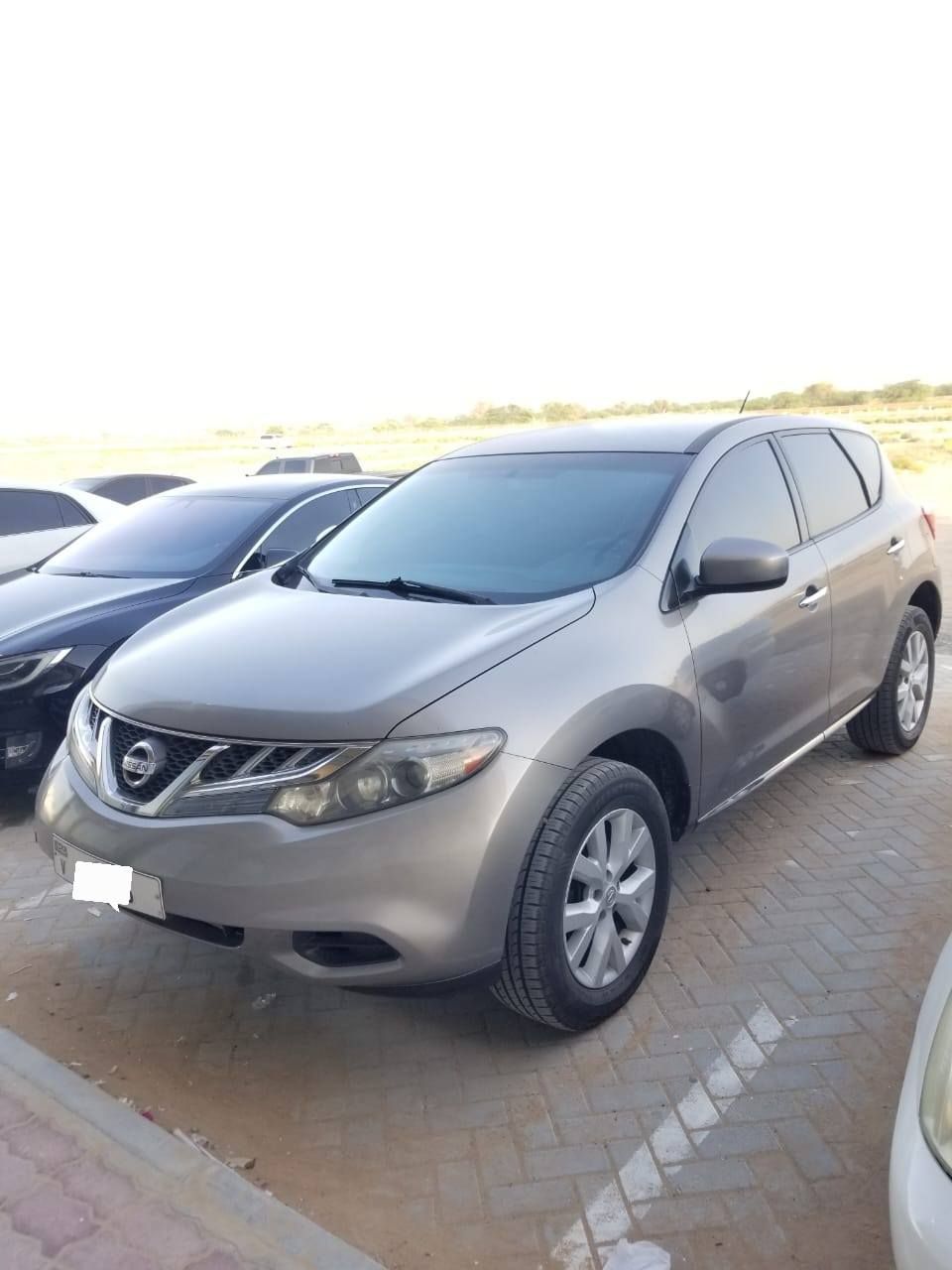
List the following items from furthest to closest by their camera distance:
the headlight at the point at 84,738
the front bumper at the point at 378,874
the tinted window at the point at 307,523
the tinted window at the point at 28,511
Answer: the tinted window at the point at 28,511
the tinted window at the point at 307,523
the headlight at the point at 84,738
the front bumper at the point at 378,874

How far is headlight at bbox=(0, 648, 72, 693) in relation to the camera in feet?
14.8

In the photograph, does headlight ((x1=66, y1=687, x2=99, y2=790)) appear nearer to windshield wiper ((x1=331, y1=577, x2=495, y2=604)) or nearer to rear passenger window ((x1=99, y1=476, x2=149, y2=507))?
windshield wiper ((x1=331, y1=577, x2=495, y2=604))

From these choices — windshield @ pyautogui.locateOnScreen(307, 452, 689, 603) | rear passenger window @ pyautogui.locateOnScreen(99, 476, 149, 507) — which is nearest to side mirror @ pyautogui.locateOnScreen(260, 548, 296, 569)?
windshield @ pyautogui.locateOnScreen(307, 452, 689, 603)

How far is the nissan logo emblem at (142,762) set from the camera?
2709 millimetres

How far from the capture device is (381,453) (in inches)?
1620

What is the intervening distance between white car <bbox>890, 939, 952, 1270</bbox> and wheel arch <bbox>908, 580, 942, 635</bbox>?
3472 mm

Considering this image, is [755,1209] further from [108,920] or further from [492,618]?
[108,920]

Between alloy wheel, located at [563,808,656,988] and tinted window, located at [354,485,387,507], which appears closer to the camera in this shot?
alloy wheel, located at [563,808,656,988]

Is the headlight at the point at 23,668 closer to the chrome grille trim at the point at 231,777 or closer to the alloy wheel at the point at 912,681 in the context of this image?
the chrome grille trim at the point at 231,777

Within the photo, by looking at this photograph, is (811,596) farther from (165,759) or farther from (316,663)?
(165,759)

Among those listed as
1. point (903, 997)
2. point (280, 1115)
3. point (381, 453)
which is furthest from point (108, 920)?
point (381, 453)

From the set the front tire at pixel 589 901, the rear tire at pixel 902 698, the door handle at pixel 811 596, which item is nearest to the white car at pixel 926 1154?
the front tire at pixel 589 901

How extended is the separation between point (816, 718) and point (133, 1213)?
2.91m

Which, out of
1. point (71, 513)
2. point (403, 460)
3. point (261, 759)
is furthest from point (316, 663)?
point (403, 460)
